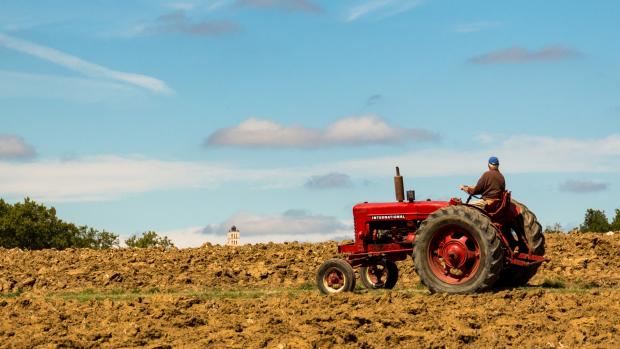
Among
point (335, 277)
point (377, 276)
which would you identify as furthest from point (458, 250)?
point (377, 276)

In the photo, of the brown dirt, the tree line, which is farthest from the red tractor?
the tree line

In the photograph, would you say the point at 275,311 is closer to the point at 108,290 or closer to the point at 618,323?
the point at 618,323

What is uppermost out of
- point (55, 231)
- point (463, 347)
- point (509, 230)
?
point (55, 231)

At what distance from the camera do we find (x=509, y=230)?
15195 millimetres

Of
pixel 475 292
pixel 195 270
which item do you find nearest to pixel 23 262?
pixel 195 270

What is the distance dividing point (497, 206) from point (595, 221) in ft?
190

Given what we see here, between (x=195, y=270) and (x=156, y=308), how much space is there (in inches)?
362

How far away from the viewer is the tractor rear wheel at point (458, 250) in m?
13.6

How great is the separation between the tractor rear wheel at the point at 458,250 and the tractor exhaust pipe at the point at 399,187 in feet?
4.91

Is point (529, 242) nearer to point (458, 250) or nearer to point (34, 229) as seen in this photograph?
point (458, 250)

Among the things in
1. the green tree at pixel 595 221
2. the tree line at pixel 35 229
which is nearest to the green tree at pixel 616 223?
the green tree at pixel 595 221

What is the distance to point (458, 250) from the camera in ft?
45.6

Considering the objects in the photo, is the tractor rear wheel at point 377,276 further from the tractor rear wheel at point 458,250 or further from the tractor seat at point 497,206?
the tractor seat at point 497,206

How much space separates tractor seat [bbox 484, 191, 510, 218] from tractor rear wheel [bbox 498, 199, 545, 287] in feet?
1.86
